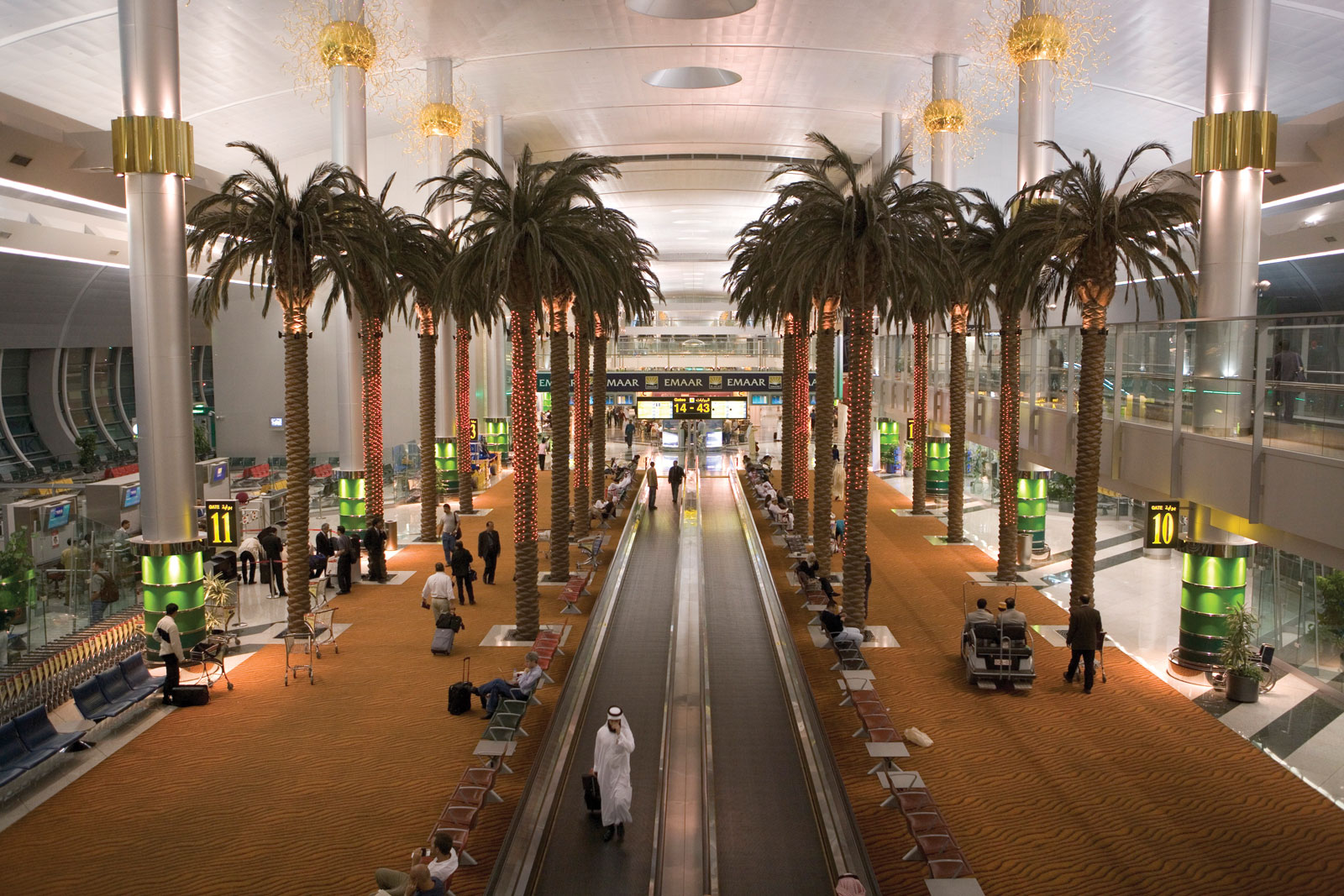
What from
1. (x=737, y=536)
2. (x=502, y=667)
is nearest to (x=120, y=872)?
(x=502, y=667)

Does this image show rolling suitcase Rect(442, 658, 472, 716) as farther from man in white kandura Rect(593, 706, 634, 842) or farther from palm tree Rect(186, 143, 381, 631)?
palm tree Rect(186, 143, 381, 631)

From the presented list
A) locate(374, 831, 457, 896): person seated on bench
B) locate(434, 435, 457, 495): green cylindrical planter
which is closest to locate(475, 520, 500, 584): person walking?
locate(374, 831, 457, 896): person seated on bench

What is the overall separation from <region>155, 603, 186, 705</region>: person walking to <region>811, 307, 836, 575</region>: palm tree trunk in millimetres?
12991

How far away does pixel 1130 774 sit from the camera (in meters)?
11.9

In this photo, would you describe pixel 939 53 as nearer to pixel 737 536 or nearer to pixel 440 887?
pixel 737 536

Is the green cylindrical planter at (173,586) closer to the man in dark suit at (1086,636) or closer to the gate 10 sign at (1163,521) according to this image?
the man in dark suit at (1086,636)

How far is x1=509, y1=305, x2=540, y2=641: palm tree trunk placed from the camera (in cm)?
1747

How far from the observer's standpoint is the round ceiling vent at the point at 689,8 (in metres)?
29.3

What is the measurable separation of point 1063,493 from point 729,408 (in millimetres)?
20086

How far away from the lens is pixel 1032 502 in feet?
81.1

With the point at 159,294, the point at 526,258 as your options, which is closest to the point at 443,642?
the point at 526,258

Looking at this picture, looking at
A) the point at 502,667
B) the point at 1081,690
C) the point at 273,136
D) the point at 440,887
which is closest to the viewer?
the point at 440,887

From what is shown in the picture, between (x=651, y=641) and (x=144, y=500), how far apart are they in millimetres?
9201

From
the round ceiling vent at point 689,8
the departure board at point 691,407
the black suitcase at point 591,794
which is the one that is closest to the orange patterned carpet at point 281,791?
the black suitcase at point 591,794
